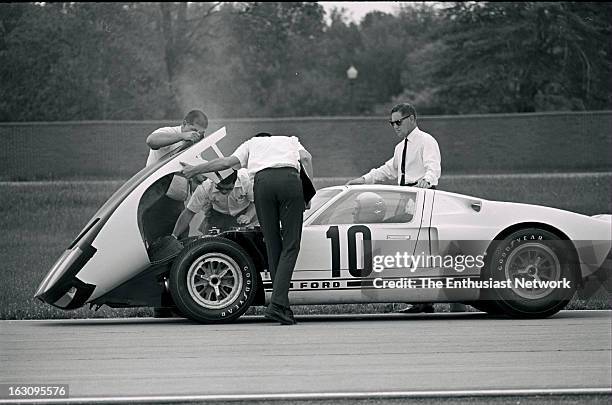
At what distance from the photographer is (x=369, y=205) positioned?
10273 millimetres

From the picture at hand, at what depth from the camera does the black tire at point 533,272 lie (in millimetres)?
10086

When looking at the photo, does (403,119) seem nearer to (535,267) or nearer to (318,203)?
(318,203)

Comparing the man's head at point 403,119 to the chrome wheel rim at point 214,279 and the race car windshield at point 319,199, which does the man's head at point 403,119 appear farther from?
the chrome wheel rim at point 214,279

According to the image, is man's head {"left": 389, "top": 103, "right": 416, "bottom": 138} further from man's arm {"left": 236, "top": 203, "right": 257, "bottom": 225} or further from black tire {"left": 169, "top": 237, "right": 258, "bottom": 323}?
black tire {"left": 169, "top": 237, "right": 258, "bottom": 323}

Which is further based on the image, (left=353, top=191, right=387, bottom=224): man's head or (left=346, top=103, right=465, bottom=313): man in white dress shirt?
(left=346, top=103, right=465, bottom=313): man in white dress shirt

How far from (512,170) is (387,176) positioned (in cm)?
2973

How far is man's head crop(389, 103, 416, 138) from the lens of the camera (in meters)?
11.4

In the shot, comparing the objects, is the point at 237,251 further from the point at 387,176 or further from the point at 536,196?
→ the point at 536,196

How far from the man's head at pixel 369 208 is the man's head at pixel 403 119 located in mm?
1259

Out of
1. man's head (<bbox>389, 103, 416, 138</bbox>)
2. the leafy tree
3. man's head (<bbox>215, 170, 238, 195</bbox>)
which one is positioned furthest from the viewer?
the leafy tree

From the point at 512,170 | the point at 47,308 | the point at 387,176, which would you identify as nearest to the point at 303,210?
the point at 387,176

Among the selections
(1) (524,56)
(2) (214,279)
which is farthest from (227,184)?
(1) (524,56)

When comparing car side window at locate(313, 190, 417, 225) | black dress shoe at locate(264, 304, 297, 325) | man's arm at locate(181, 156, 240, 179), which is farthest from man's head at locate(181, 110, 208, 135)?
black dress shoe at locate(264, 304, 297, 325)

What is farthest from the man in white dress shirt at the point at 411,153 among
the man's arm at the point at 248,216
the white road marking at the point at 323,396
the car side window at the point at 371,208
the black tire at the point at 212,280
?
the white road marking at the point at 323,396
